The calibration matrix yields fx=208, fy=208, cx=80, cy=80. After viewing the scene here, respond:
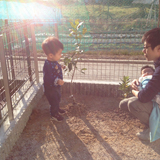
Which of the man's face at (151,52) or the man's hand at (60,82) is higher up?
the man's face at (151,52)

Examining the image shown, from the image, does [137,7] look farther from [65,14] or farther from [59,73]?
[59,73]

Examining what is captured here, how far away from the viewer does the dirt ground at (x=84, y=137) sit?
8.55 ft

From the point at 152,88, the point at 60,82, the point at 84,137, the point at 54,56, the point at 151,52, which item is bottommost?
the point at 84,137

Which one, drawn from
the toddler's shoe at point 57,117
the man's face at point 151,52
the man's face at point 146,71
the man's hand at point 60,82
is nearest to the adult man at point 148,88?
the man's face at point 151,52

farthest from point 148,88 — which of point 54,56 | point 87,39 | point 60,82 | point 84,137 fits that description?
point 87,39

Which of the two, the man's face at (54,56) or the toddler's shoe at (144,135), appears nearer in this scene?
the toddler's shoe at (144,135)

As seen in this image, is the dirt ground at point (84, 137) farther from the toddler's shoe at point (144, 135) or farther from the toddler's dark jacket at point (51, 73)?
the toddler's dark jacket at point (51, 73)

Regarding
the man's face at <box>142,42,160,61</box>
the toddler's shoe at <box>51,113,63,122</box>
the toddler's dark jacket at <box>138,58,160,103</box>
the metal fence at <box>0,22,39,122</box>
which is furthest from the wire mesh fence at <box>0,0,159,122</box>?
the toddler's dark jacket at <box>138,58,160,103</box>

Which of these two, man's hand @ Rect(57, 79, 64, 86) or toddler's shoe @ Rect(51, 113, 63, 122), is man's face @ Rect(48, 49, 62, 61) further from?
toddler's shoe @ Rect(51, 113, 63, 122)

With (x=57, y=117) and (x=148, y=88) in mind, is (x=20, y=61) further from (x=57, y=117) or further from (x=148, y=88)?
(x=148, y=88)

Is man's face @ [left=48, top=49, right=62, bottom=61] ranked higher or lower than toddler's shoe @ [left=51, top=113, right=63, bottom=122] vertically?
higher

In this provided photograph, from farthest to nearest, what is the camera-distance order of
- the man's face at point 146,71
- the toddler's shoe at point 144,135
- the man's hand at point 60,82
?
the man's hand at point 60,82
the man's face at point 146,71
the toddler's shoe at point 144,135

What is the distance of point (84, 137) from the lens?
2.95 m

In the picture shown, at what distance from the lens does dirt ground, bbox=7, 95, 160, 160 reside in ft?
8.55
